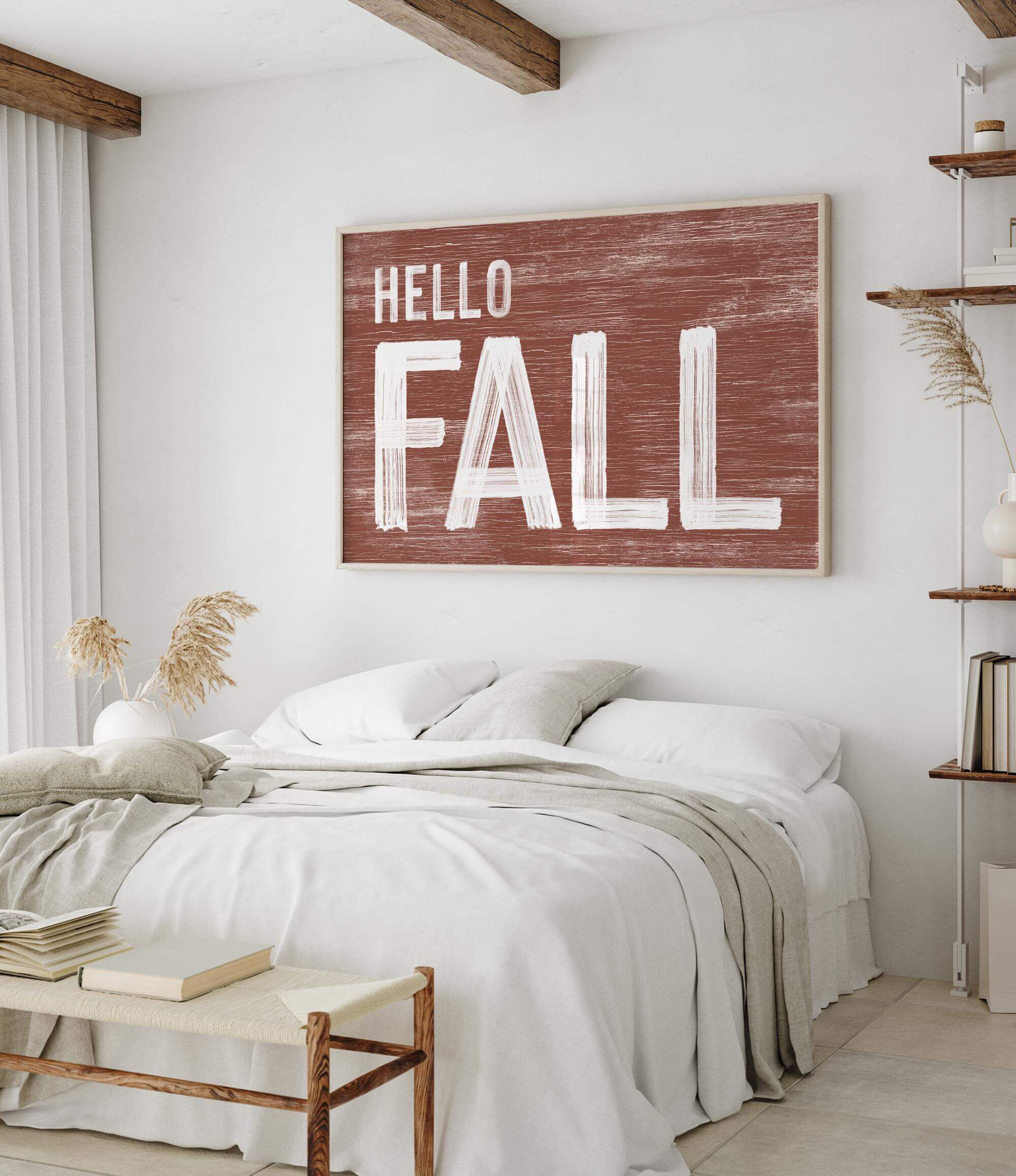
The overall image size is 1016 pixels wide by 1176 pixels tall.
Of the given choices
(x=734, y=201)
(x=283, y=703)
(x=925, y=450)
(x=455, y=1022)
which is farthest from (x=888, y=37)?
(x=455, y=1022)

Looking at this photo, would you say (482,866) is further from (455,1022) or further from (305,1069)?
(305,1069)

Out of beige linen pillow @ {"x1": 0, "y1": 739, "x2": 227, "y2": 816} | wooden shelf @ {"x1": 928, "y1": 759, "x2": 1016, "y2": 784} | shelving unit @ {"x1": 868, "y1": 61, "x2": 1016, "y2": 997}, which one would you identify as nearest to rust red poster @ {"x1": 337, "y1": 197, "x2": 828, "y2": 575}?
shelving unit @ {"x1": 868, "y1": 61, "x2": 1016, "y2": 997}

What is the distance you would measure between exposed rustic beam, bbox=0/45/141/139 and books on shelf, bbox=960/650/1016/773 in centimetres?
327

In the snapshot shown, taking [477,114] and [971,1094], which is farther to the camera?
[477,114]

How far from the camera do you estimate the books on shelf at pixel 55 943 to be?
2314mm

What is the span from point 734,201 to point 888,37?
1.91 feet

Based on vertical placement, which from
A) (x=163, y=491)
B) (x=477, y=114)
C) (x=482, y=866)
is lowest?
(x=482, y=866)

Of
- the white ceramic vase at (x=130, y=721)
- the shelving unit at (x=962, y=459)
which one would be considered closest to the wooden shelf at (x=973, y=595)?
the shelving unit at (x=962, y=459)

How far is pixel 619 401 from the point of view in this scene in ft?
13.8

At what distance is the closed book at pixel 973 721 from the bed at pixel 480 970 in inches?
40.7

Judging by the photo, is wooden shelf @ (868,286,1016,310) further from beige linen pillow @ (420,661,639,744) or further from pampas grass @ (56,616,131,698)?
pampas grass @ (56,616,131,698)

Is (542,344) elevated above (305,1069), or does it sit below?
above

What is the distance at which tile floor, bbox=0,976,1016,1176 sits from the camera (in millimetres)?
2525

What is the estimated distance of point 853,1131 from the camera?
106 inches
